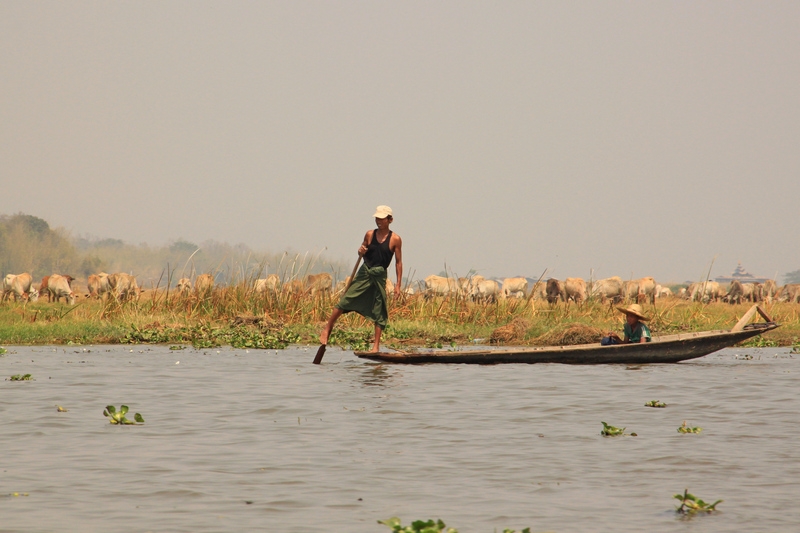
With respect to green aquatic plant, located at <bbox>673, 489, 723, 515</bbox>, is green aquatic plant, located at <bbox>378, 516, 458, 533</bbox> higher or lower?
lower

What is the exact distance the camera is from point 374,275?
12.5 meters

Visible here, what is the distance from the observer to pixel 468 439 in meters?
7.66

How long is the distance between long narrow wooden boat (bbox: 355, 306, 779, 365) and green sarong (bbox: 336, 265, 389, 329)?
23.2 inches

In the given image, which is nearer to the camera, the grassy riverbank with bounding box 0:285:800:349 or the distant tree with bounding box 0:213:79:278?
the grassy riverbank with bounding box 0:285:800:349

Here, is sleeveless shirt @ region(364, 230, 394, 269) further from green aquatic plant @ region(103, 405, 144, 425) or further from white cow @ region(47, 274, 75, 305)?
white cow @ region(47, 274, 75, 305)

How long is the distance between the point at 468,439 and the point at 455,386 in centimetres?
340

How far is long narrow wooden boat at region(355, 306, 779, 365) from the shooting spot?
1261cm

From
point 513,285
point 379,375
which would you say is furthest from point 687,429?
point 513,285

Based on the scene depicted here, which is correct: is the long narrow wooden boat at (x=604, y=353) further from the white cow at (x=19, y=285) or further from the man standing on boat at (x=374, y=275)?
the white cow at (x=19, y=285)

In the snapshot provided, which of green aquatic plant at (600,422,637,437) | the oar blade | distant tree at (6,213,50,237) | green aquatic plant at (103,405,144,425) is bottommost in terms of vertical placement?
green aquatic plant at (103,405,144,425)

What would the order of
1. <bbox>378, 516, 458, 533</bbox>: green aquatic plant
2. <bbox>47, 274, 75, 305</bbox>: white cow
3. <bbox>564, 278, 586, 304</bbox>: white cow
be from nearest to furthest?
1. <bbox>378, 516, 458, 533</bbox>: green aquatic plant
2. <bbox>47, 274, 75, 305</bbox>: white cow
3. <bbox>564, 278, 586, 304</bbox>: white cow

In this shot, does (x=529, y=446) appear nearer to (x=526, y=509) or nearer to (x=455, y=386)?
(x=526, y=509)

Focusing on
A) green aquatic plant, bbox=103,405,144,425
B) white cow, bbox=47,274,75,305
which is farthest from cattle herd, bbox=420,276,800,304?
green aquatic plant, bbox=103,405,144,425

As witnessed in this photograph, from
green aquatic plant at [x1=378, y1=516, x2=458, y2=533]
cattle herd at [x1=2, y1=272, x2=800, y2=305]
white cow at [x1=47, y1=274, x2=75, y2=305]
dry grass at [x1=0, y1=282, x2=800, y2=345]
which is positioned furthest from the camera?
white cow at [x1=47, y1=274, x2=75, y2=305]
